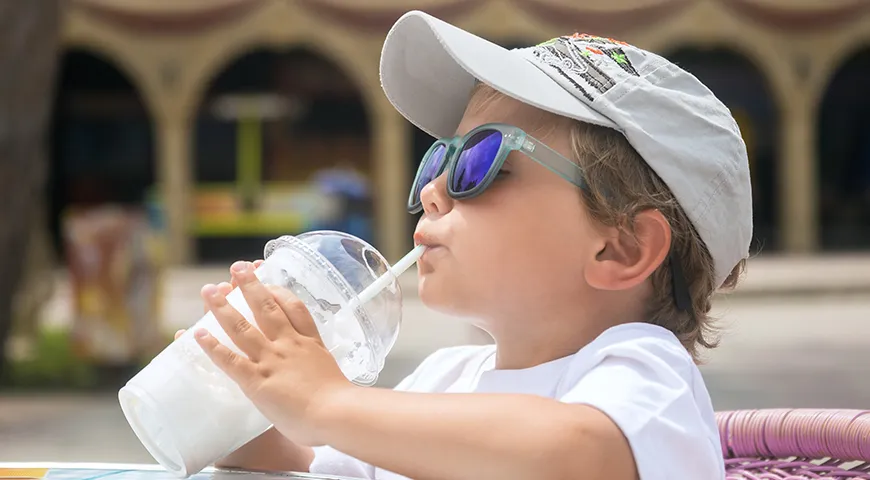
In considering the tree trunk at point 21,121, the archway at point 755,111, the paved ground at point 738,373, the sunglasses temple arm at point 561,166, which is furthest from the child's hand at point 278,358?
the archway at point 755,111

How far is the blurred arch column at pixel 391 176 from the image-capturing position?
1806 centimetres

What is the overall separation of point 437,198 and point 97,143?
1968 cm

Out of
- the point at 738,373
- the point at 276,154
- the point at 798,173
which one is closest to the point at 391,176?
the point at 276,154

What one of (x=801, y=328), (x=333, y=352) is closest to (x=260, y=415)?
(x=333, y=352)

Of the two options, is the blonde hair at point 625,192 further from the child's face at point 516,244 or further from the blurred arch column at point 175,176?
the blurred arch column at point 175,176

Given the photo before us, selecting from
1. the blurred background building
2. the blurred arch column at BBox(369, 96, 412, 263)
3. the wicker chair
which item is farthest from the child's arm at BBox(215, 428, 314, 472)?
the blurred arch column at BBox(369, 96, 412, 263)

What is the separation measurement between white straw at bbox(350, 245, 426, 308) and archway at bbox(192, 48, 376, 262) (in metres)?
17.1

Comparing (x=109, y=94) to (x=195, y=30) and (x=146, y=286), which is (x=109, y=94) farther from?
(x=146, y=286)

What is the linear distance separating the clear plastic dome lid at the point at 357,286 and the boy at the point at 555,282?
0.05 metres

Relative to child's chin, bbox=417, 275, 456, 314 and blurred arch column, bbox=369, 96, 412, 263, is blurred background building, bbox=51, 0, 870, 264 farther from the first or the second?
child's chin, bbox=417, 275, 456, 314

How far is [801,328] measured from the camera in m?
10.2

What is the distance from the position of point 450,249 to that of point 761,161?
1962cm

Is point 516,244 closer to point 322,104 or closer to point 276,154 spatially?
point 322,104

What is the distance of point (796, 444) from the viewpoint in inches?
73.6
